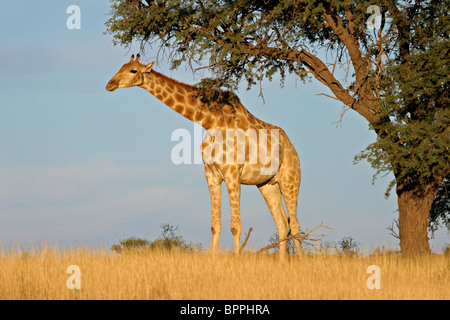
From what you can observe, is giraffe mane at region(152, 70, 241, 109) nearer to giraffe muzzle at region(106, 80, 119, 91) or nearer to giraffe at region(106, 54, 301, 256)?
giraffe at region(106, 54, 301, 256)

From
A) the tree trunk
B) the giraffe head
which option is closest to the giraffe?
the giraffe head

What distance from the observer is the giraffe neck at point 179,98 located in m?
14.9

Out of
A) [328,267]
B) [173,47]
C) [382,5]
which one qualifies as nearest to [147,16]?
[173,47]

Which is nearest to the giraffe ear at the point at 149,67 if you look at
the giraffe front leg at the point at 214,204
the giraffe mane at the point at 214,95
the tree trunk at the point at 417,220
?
the giraffe mane at the point at 214,95

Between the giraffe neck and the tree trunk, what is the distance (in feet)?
19.4

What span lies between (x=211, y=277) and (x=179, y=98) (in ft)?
17.8

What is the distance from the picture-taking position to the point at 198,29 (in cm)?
1530

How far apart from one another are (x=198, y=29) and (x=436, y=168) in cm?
689

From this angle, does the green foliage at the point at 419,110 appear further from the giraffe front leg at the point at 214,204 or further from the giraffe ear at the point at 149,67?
the giraffe ear at the point at 149,67

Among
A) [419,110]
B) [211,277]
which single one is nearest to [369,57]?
[419,110]

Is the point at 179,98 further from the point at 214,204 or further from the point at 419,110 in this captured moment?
the point at 419,110

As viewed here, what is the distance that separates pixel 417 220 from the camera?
16156mm
